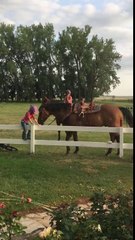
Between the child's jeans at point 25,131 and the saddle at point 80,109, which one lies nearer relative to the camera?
the child's jeans at point 25,131

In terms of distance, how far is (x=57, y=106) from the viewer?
13.9m

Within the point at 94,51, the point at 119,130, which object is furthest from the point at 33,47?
the point at 119,130

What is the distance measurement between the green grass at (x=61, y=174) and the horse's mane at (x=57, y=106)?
149cm

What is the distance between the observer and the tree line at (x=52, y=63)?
80.4 m

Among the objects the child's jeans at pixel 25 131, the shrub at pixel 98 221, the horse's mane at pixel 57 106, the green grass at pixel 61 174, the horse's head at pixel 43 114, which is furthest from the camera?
the horse's head at pixel 43 114

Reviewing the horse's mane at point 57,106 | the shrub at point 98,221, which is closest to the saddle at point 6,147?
the horse's mane at point 57,106

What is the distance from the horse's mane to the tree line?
211 feet

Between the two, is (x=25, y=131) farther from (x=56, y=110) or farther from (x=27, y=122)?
(x=56, y=110)

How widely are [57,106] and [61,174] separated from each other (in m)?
4.71

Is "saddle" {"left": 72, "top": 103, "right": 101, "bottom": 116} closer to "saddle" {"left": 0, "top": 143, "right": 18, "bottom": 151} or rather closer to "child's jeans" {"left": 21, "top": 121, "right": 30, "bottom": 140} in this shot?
"child's jeans" {"left": 21, "top": 121, "right": 30, "bottom": 140}

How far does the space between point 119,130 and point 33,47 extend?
7573 centimetres

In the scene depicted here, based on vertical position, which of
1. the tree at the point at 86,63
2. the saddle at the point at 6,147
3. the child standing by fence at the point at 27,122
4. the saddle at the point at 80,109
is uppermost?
the tree at the point at 86,63

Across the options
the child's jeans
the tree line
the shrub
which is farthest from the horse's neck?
the tree line

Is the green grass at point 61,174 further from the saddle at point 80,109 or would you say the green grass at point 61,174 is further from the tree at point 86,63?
the tree at point 86,63
